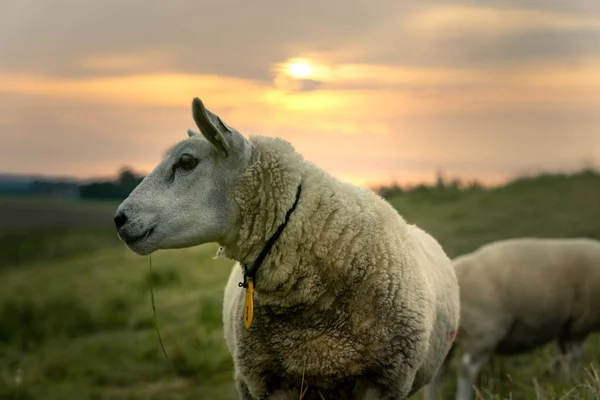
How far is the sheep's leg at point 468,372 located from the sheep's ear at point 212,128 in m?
4.97

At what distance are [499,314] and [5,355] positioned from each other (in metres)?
11.2

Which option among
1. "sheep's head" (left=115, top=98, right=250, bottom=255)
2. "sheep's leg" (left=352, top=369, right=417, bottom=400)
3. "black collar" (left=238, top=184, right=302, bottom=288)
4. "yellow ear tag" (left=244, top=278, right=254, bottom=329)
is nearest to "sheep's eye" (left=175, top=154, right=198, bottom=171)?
"sheep's head" (left=115, top=98, right=250, bottom=255)

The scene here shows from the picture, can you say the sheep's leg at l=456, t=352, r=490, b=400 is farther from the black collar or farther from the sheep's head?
the sheep's head

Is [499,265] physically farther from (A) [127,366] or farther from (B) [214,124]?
(A) [127,366]

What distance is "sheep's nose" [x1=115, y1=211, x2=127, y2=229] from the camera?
434 centimetres

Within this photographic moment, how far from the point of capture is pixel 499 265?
8.97 m

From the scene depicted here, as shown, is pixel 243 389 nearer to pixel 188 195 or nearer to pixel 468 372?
pixel 188 195

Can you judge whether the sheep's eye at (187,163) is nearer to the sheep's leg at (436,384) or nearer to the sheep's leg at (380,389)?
the sheep's leg at (380,389)

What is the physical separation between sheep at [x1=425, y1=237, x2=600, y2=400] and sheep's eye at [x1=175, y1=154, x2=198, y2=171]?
4.87 m

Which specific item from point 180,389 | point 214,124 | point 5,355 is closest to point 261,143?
point 214,124

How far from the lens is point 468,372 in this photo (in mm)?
8477

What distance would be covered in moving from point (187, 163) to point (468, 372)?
5.07 meters

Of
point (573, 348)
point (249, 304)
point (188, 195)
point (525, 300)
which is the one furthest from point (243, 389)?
point (573, 348)

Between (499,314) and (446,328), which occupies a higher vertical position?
(446,328)
